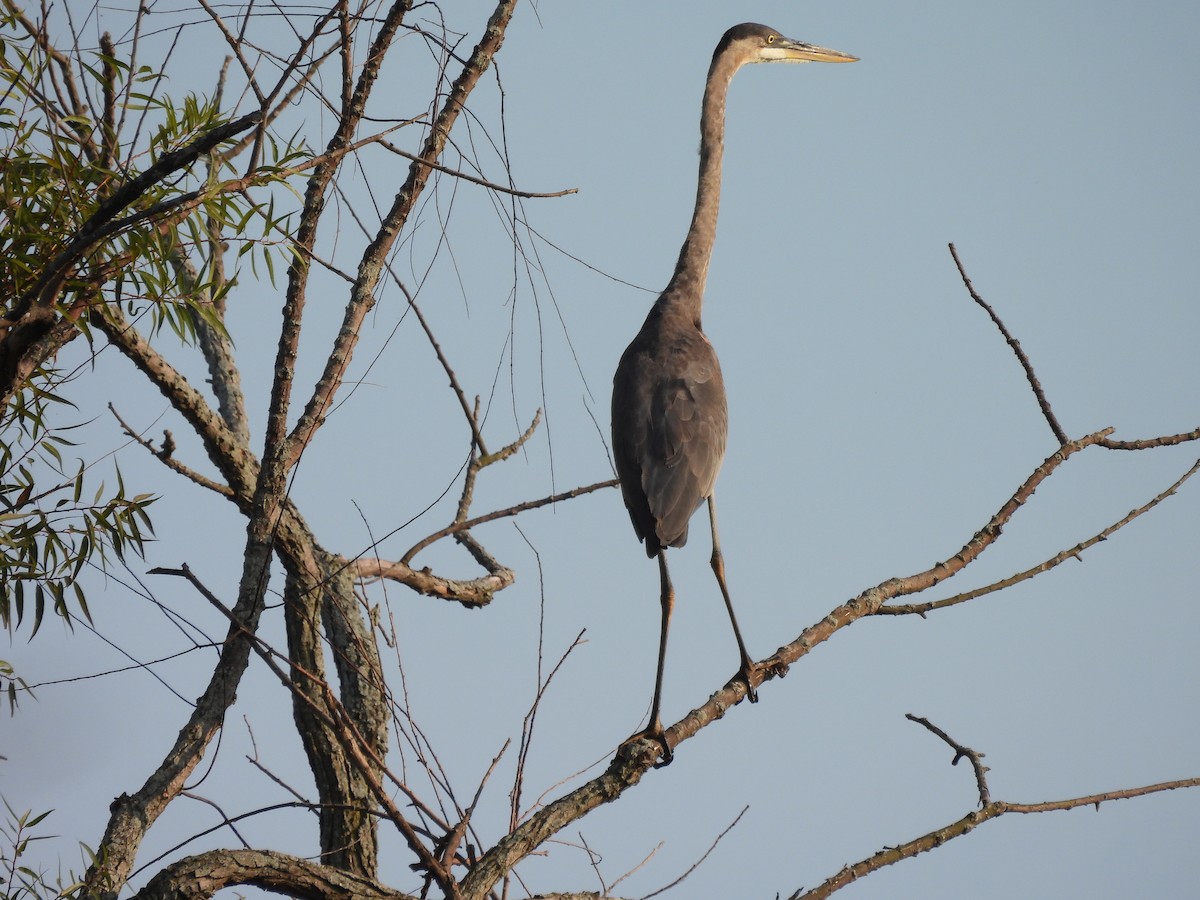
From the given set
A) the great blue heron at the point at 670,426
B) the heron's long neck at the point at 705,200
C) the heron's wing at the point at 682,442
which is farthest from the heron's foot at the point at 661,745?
the heron's long neck at the point at 705,200

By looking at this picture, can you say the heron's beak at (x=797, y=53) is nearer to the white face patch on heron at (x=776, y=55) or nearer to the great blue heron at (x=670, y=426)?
the white face patch on heron at (x=776, y=55)

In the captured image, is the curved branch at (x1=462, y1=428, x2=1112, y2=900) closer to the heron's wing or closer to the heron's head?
the heron's wing

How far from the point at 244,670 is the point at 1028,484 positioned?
223 centimetres

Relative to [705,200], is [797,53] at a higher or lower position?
higher

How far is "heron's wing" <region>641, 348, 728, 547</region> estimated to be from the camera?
167 inches

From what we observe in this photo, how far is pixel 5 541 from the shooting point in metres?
2.98

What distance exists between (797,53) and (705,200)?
1220 mm

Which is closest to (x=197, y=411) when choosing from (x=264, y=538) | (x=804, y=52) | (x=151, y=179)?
(x=264, y=538)

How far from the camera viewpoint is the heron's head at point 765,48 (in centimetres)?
600

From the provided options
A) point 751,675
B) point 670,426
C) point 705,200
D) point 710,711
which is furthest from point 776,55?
point 710,711

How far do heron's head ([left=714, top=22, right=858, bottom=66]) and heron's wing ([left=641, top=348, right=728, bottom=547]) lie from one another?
2.02m

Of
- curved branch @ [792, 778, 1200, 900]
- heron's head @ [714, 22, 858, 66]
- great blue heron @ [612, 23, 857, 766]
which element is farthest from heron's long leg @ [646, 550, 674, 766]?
heron's head @ [714, 22, 858, 66]

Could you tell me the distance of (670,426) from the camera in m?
4.43

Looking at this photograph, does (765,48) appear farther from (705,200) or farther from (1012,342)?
(1012,342)
